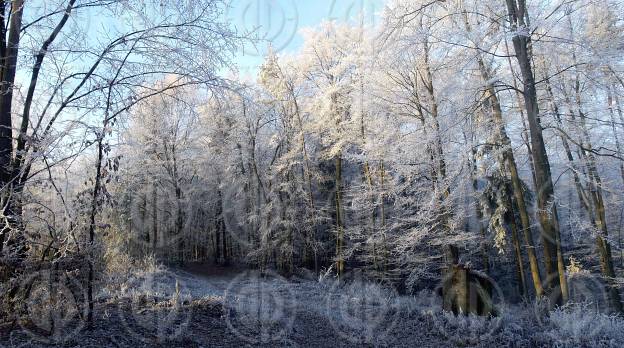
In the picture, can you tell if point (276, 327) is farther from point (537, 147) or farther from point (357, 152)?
point (357, 152)

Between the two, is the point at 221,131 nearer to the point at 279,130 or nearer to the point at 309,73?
the point at 279,130

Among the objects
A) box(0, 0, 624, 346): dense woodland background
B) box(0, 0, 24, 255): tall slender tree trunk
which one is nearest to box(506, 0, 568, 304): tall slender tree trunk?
box(0, 0, 624, 346): dense woodland background

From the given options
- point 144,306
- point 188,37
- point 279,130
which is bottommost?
point 144,306

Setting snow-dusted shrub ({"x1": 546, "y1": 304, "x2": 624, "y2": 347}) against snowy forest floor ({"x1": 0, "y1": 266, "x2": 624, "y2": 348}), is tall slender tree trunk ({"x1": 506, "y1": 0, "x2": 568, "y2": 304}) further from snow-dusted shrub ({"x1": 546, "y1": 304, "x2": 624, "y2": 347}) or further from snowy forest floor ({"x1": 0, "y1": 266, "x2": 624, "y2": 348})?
snow-dusted shrub ({"x1": 546, "y1": 304, "x2": 624, "y2": 347})

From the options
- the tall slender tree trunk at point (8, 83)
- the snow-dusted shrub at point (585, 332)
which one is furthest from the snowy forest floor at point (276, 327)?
the tall slender tree trunk at point (8, 83)

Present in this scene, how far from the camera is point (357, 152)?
17547mm

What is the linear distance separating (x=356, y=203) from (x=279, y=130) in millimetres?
7795

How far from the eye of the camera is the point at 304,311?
25.7 ft

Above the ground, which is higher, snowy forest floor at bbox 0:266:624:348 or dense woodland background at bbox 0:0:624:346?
dense woodland background at bbox 0:0:624:346

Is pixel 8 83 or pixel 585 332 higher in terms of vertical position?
pixel 8 83

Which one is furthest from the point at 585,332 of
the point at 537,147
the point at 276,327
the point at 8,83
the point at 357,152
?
the point at 357,152

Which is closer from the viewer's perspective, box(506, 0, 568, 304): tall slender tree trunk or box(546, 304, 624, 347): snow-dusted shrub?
box(546, 304, 624, 347): snow-dusted shrub

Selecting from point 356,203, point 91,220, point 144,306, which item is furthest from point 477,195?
point 91,220

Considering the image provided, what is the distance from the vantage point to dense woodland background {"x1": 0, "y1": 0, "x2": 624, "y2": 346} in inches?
194
